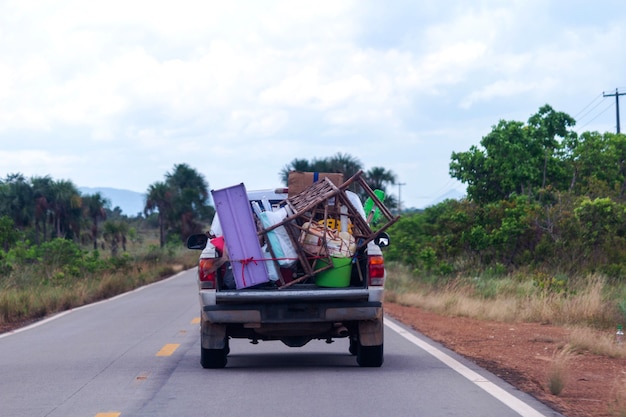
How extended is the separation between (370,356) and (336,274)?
4.23 feet

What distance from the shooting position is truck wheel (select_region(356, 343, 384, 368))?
36.0 feet

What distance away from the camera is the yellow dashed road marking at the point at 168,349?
1298cm

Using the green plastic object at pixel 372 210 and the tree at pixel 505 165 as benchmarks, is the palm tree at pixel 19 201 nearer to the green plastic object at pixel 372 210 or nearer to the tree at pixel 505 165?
the tree at pixel 505 165

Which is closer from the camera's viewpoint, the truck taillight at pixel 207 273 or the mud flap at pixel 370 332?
the truck taillight at pixel 207 273

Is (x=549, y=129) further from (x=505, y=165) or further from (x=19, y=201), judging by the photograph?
(x=19, y=201)

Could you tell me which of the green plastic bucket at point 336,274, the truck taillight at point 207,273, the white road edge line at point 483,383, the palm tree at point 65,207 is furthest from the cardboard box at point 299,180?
the palm tree at point 65,207

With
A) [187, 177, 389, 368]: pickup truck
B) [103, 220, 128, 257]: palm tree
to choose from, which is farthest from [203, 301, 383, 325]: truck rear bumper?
[103, 220, 128, 257]: palm tree

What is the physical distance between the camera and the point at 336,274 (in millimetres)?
10336

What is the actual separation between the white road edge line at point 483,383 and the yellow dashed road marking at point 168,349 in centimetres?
353

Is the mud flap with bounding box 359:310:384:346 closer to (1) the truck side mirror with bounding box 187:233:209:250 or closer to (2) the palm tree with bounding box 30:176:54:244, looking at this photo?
(1) the truck side mirror with bounding box 187:233:209:250

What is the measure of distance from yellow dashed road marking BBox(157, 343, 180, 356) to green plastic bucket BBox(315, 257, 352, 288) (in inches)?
136

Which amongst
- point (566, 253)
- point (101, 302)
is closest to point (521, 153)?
point (566, 253)

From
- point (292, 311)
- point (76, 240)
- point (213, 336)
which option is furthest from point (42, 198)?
point (292, 311)

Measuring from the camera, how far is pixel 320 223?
1033cm
